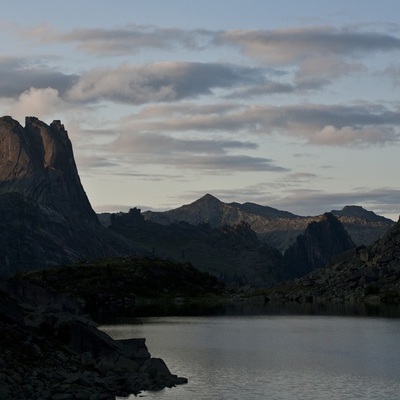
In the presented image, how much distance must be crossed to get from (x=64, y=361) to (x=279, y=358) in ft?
135

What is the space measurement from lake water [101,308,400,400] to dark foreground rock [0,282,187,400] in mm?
3693

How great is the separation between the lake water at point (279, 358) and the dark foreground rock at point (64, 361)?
12.1 ft

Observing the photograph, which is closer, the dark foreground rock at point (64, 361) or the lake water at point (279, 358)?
the dark foreground rock at point (64, 361)

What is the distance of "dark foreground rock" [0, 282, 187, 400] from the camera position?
80.1 meters

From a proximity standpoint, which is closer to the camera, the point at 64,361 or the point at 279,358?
the point at 64,361

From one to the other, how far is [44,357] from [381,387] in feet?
114

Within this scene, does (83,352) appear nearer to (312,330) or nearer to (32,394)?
(32,394)

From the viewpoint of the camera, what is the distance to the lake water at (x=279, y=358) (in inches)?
3659

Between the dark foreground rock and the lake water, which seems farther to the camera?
the lake water

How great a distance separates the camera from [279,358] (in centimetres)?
12450

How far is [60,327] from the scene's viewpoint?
102m

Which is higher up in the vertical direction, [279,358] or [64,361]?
[64,361]

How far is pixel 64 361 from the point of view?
9200cm

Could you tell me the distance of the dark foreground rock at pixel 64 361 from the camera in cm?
8006
